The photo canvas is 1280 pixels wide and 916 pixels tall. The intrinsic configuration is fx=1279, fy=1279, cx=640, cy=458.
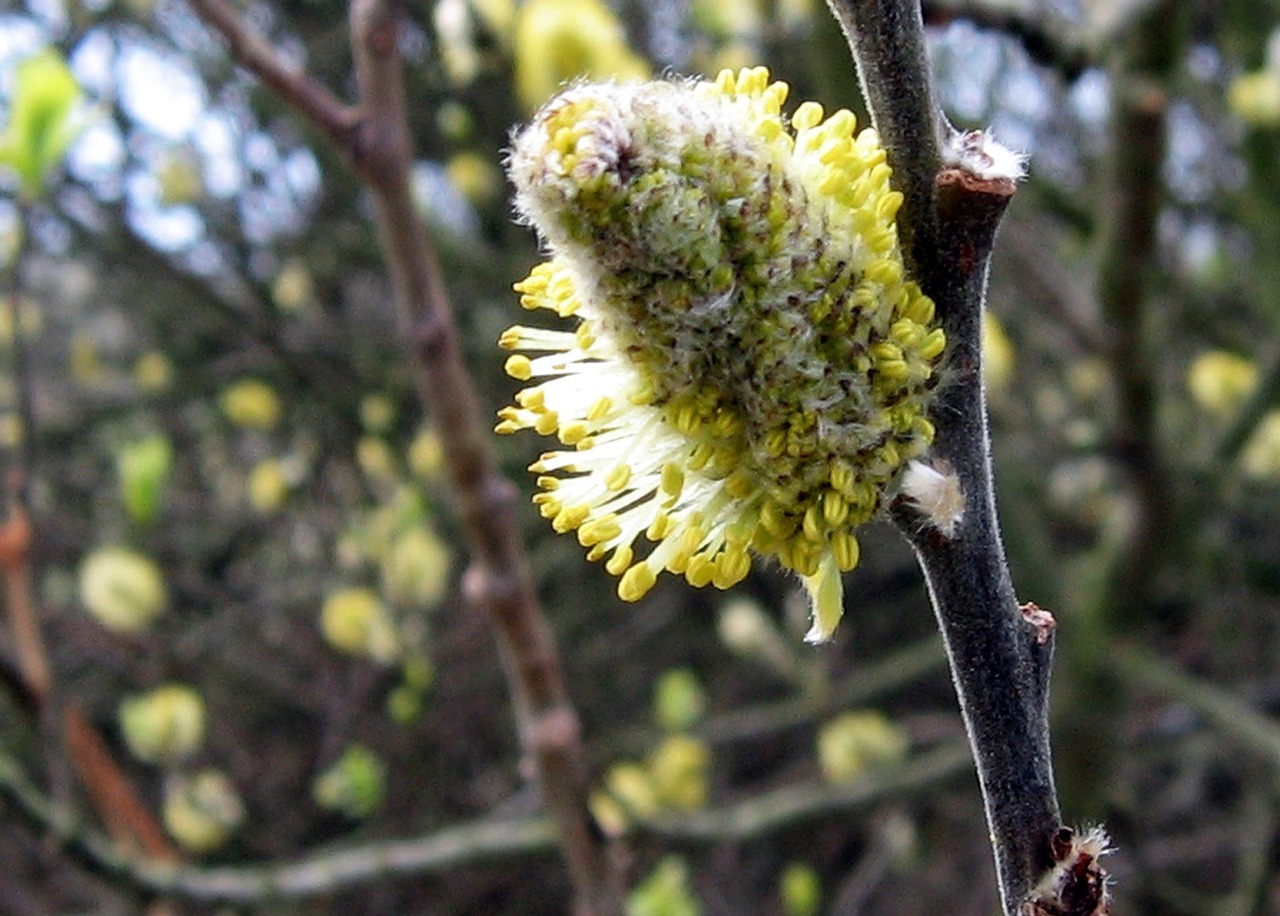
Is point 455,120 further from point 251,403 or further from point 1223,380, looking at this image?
point 1223,380

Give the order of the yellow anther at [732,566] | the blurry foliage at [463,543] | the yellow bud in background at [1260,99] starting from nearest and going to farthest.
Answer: the yellow anther at [732,566]
the yellow bud in background at [1260,99]
the blurry foliage at [463,543]

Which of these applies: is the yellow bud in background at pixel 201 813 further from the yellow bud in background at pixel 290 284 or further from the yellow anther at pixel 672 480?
the yellow anther at pixel 672 480

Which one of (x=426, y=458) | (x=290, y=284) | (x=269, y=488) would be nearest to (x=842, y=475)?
(x=426, y=458)

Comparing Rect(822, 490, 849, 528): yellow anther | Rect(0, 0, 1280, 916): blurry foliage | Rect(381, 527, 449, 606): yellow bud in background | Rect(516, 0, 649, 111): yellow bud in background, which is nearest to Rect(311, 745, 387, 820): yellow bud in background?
Rect(0, 0, 1280, 916): blurry foliage

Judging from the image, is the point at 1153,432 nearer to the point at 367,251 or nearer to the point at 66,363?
the point at 367,251

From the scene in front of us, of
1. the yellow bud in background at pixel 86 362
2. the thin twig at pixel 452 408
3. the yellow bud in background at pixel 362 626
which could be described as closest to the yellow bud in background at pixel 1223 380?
the yellow bud in background at pixel 362 626

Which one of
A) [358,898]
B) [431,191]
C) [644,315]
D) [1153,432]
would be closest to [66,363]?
[431,191]
